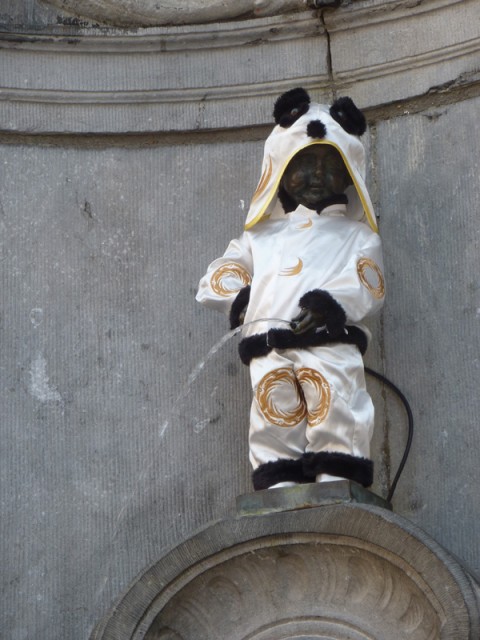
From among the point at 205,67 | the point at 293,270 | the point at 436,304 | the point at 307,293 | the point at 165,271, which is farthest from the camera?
the point at 205,67

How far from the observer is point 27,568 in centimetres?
531

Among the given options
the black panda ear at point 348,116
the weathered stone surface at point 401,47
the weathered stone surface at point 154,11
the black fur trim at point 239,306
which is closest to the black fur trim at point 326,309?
the black fur trim at point 239,306

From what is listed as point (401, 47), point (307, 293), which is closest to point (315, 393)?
point (307, 293)

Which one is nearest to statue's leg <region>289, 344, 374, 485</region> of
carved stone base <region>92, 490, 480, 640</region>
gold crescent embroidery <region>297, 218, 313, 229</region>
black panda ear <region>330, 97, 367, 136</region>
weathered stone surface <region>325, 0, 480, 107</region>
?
carved stone base <region>92, 490, 480, 640</region>

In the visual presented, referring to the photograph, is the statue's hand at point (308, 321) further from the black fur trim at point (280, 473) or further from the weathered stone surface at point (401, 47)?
the weathered stone surface at point (401, 47)

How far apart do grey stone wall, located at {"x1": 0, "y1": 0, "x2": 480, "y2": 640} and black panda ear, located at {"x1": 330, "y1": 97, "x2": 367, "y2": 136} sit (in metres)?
0.46

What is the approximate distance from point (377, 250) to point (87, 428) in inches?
40.5


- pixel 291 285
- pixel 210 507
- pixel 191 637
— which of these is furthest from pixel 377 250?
pixel 191 637

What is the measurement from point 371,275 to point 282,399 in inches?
17.7

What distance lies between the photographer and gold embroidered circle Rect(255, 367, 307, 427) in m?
4.98

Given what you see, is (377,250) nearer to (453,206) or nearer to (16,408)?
(453,206)

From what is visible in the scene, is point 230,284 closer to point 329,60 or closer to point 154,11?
point 329,60

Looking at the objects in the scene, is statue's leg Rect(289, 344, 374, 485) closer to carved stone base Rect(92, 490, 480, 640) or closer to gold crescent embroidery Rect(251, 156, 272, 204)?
carved stone base Rect(92, 490, 480, 640)

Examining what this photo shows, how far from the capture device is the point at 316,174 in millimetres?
5270
